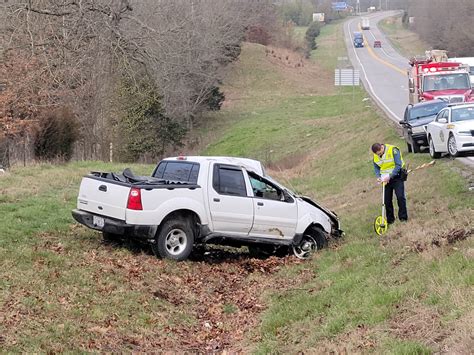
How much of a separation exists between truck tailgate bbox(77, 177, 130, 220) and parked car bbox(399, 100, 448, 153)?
1341 centimetres

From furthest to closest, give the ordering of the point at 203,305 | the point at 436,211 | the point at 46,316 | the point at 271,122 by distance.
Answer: the point at 271,122
the point at 436,211
the point at 203,305
the point at 46,316

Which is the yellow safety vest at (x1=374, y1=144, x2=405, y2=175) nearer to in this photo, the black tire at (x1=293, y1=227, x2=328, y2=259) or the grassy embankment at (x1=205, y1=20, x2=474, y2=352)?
the grassy embankment at (x1=205, y1=20, x2=474, y2=352)

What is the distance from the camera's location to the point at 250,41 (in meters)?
91.9

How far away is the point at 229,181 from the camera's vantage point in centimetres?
1239

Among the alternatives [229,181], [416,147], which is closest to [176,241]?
[229,181]

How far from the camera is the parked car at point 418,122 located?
2245cm

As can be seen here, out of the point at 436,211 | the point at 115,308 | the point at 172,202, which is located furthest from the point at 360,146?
the point at 115,308

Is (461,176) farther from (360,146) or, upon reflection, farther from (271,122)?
(271,122)

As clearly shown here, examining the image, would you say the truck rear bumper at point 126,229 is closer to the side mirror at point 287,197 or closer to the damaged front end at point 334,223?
the side mirror at point 287,197

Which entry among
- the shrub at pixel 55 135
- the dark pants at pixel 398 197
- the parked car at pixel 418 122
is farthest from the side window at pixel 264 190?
the shrub at pixel 55 135

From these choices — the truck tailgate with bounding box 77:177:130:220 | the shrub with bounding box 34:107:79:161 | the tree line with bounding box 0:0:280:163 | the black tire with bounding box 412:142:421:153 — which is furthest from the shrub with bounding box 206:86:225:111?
the truck tailgate with bounding box 77:177:130:220

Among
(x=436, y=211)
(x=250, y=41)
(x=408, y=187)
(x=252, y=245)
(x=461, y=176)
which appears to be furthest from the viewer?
(x=250, y=41)

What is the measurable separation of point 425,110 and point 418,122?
51.4 inches

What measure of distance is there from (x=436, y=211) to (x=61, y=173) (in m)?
12.4
